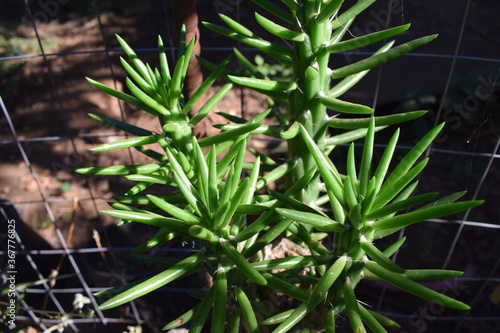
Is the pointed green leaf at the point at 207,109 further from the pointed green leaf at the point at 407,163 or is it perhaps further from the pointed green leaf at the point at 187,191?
the pointed green leaf at the point at 407,163

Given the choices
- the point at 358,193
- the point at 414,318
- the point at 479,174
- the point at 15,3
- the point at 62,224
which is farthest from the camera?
the point at 15,3

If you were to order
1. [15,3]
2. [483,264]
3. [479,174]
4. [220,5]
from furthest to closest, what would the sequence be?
[15,3] → [220,5] → [479,174] → [483,264]

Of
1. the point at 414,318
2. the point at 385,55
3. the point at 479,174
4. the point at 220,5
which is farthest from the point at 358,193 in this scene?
the point at 220,5

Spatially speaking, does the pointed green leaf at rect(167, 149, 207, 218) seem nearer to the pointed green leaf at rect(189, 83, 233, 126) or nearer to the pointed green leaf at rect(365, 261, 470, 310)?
the pointed green leaf at rect(189, 83, 233, 126)

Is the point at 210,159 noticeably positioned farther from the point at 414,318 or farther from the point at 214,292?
the point at 414,318

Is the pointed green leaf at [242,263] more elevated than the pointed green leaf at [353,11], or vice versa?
the pointed green leaf at [353,11]

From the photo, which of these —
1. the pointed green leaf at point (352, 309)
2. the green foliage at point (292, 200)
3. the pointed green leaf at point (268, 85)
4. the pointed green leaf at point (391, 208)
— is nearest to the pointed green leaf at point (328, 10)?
the green foliage at point (292, 200)
